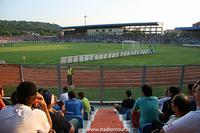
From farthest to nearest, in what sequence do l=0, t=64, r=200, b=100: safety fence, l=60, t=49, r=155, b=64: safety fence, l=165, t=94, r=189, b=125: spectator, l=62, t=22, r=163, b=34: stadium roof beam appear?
1. l=62, t=22, r=163, b=34: stadium roof beam
2. l=60, t=49, r=155, b=64: safety fence
3. l=0, t=64, r=200, b=100: safety fence
4. l=165, t=94, r=189, b=125: spectator

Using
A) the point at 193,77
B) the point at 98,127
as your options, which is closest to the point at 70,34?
the point at 193,77

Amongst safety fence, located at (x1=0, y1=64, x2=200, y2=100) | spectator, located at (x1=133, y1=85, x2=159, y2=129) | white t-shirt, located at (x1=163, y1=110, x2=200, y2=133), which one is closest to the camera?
white t-shirt, located at (x1=163, y1=110, x2=200, y2=133)

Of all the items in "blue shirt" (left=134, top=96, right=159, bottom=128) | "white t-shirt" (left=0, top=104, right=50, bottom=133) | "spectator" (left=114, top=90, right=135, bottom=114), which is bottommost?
"spectator" (left=114, top=90, right=135, bottom=114)

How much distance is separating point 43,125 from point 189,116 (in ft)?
5.27

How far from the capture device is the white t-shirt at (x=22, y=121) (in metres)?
3.59

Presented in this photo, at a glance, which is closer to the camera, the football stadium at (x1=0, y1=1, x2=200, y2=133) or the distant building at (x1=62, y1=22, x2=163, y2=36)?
the football stadium at (x1=0, y1=1, x2=200, y2=133)

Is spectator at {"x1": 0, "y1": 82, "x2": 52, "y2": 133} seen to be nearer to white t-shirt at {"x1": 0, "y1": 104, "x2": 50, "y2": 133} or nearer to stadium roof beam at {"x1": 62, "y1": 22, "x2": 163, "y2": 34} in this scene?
white t-shirt at {"x1": 0, "y1": 104, "x2": 50, "y2": 133}

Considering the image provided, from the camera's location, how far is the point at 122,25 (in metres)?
130

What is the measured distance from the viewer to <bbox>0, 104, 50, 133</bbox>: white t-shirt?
141 inches

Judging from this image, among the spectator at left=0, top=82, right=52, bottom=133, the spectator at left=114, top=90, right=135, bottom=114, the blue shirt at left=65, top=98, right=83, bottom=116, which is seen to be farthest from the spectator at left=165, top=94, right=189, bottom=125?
the spectator at left=114, top=90, right=135, bottom=114

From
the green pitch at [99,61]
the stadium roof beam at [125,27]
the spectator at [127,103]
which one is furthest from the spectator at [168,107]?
the stadium roof beam at [125,27]

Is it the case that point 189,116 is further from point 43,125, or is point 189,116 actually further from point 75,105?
point 75,105

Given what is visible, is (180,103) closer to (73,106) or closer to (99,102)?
(73,106)

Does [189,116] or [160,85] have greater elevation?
[189,116]
